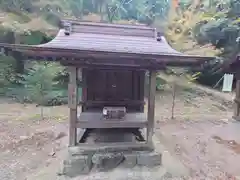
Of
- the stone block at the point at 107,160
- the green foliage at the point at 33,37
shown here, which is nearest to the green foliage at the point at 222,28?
the green foliage at the point at 33,37

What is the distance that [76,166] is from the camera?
153 inches

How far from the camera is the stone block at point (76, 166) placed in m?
3.86

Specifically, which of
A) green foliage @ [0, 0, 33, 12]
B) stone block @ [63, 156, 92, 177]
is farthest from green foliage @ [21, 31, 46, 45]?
stone block @ [63, 156, 92, 177]

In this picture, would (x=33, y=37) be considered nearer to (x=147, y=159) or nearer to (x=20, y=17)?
(x=20, y=17)

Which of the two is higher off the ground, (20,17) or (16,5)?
(16,5)

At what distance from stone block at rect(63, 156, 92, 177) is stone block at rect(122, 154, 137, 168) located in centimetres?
67

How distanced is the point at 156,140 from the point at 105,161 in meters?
1.88

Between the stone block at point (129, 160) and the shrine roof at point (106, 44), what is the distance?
1.86 m

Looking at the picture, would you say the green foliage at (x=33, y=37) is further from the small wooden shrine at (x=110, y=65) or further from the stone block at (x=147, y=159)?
the stone block at (x=147, y=159)

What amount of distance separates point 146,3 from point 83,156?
15.4 meters

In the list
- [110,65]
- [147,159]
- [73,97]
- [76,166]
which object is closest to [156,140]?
[147,159]

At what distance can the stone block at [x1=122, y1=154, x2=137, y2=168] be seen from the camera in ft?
13.3

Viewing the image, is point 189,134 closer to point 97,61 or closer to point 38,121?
point 97,61

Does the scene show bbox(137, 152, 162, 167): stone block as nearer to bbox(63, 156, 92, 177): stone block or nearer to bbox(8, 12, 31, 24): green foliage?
bbox(63, 156, 92, 177): stone block
